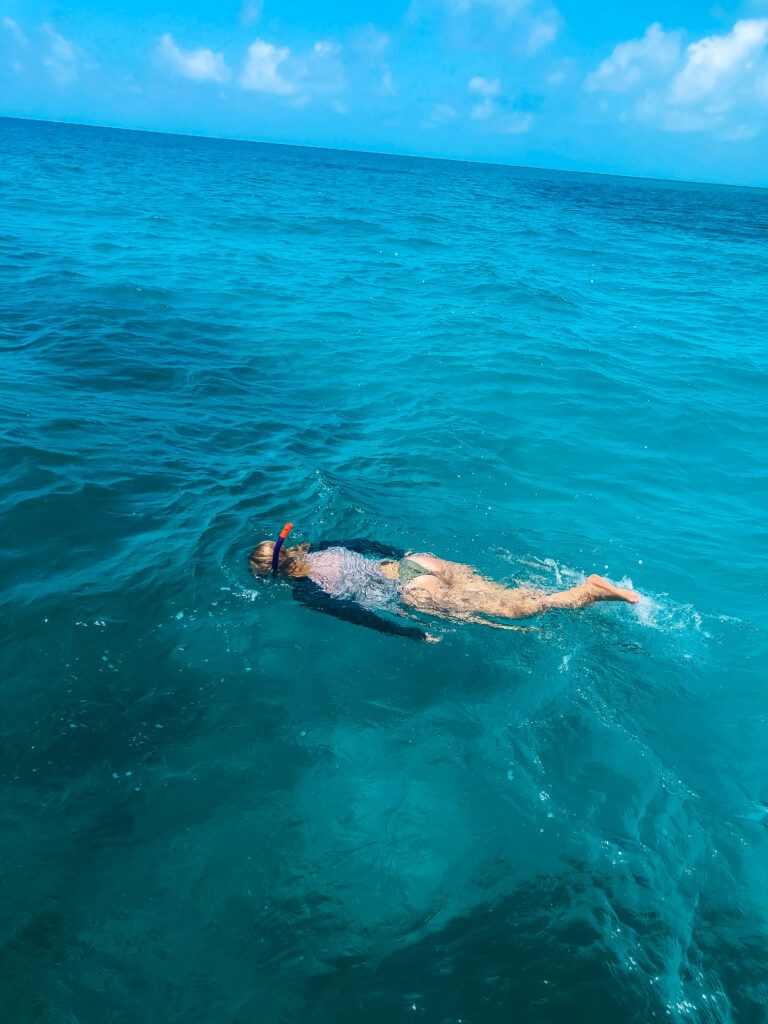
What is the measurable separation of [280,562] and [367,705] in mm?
2517

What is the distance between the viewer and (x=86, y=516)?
429 inches

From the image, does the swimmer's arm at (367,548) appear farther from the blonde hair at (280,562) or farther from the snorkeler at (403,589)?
the blonde hair at (280,562)

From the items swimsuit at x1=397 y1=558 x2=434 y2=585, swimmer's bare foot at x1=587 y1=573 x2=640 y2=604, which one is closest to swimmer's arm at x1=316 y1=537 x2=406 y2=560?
swimsuit at x1=397 y1=558 x2=434 y2=585

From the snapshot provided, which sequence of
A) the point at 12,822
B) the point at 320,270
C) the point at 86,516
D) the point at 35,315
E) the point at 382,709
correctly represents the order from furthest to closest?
the point at 320,270 → the point at 35,315 → the point at 86,516 → the point at 382,709 → the point at 12,822

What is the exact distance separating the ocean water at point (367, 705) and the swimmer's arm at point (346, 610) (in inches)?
12.8

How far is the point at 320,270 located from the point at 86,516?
2225cm

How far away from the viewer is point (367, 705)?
798 cm

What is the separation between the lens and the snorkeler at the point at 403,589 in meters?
9.11

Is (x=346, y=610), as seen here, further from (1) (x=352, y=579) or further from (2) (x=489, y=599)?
(2) (x=489, y=599)

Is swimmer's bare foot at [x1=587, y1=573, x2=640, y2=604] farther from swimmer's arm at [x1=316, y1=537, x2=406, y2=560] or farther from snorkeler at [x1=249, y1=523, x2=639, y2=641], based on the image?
swimmer's arm at [x1=316, y1=537, x2=406, y2=560]

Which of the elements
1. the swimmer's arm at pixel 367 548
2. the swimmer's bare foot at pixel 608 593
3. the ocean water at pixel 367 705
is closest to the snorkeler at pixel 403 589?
the swimmer's bare foot at pixel 608 593

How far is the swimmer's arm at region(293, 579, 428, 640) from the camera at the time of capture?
860 cm

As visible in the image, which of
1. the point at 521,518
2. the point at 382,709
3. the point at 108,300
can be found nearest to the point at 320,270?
the point at 108,300

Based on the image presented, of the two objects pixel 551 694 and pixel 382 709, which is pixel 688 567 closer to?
pixel 551 694
